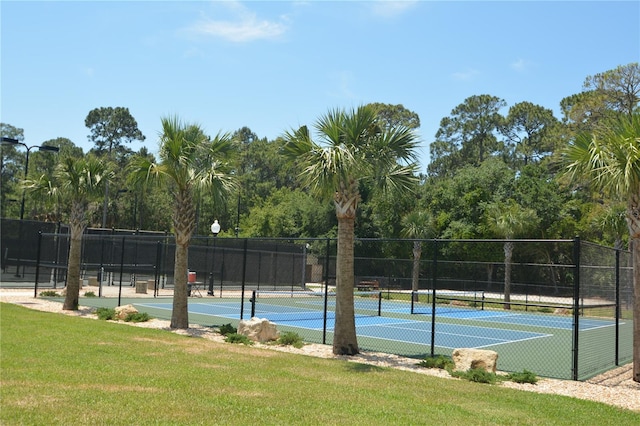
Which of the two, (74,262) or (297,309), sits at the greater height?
(74,262)

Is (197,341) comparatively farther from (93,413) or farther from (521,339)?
(521,339)

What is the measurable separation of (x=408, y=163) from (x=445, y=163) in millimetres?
73523

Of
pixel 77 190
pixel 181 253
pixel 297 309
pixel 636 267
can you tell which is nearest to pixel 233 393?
pixel 636 267

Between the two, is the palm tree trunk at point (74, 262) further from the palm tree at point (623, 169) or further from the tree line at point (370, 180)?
the palm tree at point (623, 169)

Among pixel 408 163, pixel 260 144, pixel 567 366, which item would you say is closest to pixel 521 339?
pixel 567 366

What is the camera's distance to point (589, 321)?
24844 millimetres

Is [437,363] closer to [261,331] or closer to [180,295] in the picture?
[261,331]

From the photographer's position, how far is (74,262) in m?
19.8

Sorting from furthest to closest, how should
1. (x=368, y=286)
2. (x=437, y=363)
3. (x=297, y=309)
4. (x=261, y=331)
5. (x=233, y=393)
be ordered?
1. (x=368, y=286)
2. (x=297, y=309)
3. (x=261, y=331)
4. (x=437, y=363)
5. (x=233, y=393)

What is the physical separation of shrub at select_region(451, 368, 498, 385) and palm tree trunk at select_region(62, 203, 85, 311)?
44.7 feet

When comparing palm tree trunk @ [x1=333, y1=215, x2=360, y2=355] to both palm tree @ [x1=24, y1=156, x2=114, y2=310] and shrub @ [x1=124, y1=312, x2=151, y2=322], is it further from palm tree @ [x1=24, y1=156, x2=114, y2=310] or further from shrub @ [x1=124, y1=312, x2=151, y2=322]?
palm tree @ [x1=24, y1=156, x2=114, y2=310]

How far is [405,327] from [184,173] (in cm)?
885

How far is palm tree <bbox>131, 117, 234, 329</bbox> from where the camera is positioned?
1628 cm

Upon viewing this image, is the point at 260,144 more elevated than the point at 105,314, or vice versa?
the point at 260,144
